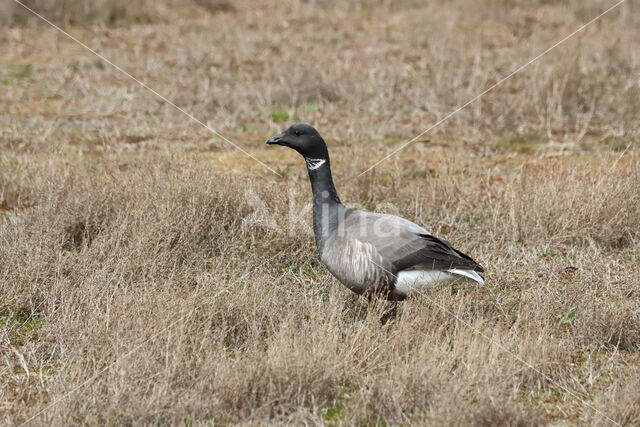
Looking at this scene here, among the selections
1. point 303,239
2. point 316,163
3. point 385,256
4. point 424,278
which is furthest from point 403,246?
point 303,239

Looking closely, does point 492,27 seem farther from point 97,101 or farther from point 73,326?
point 73,326

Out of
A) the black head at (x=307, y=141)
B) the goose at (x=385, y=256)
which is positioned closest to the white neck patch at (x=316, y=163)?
the black head at (x=307, y=141)

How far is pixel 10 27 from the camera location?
16.1 meters

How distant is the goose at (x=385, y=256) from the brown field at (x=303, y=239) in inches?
6.9

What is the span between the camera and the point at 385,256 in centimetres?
509

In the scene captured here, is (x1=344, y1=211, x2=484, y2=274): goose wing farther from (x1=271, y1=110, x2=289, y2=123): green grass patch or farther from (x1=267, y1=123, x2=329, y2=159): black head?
Result: (x1=271, y1=110, x2=289, y2=123): green grass patch

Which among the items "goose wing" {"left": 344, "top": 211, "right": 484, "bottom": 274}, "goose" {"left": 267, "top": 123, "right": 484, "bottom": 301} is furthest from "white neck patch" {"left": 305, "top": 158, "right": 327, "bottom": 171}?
"goose wing" {"left": 344, "top": 211, "right": 484, "bottom": 274}

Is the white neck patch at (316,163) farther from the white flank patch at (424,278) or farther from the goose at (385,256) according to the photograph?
the white flank patch at (424,278)

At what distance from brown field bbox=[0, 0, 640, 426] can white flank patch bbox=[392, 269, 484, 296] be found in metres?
0.11

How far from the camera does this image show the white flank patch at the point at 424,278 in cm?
514

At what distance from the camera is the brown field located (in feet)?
13.9

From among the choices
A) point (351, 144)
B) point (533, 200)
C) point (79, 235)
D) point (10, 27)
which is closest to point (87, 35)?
point (10, 27)

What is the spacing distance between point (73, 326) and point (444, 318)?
2.56m

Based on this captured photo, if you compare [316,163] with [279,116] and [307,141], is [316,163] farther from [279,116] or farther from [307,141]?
[279,116]
